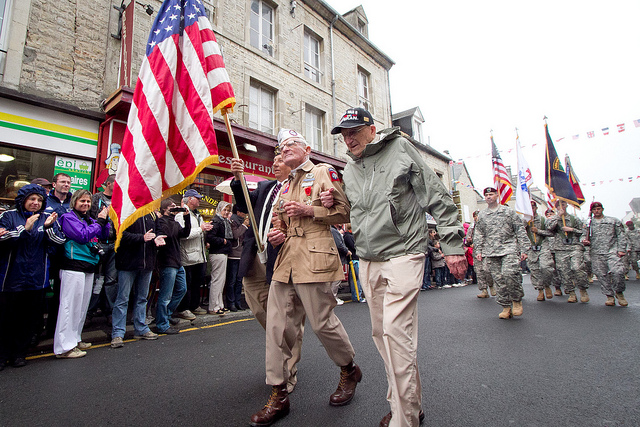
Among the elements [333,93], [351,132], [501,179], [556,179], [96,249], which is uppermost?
[333,93]

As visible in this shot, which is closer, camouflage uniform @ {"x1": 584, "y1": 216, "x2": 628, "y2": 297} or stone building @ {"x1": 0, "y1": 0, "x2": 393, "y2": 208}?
camouflage uniform @ {"x1": 584, "y1": 216, "x2": 628, "y2": 297}

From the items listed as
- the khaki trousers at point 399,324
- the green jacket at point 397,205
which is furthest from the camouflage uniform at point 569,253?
the khaki trousers at point 399,324

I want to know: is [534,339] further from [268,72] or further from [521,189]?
[268,72]

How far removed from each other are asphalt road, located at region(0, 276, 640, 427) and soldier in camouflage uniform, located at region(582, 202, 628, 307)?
2.71 metres

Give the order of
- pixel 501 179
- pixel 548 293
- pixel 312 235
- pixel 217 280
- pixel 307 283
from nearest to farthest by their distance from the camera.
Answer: pixel 307 283 < pixel 312 235 < pixel 217 280 < pixel 548 293 < pixel 501 179

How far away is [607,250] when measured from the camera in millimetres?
7500

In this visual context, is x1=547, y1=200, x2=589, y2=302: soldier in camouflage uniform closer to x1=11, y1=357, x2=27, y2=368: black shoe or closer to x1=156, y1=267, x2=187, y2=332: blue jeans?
x1=156, y1=267, x2=187, y2=332: blue jeans

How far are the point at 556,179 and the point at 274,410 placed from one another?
960 centimetres

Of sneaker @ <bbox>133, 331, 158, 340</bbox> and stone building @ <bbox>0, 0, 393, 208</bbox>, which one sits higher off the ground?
stone building @ <bbox>0, 0, 393, 208</bbox>

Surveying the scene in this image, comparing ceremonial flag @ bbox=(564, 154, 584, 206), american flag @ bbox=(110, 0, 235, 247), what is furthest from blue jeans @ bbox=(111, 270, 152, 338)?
ceremonial flag @ bbox=(564, 154, 584, 206)

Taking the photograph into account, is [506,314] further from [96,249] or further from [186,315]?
[96,249]

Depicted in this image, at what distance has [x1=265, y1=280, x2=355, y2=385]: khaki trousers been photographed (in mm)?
2506

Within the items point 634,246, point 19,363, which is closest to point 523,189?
point 634,246

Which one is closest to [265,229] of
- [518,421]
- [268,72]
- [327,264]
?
[327,264]
